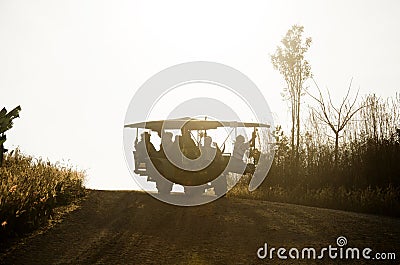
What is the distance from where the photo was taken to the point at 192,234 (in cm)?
882

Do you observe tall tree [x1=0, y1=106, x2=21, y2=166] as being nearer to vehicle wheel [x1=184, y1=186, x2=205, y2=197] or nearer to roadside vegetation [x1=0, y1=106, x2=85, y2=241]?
roadside vegetation [x1=0, y1=106, x2=85, y2=241]

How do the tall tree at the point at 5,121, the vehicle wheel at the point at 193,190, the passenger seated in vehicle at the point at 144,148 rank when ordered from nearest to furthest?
the tall tree at the point at 5,121, the vehicle wheel at the point at 193,190, the passenger seated in vehicle at the point at 144,148

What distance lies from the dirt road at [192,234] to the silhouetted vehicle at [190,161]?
11.5 ft

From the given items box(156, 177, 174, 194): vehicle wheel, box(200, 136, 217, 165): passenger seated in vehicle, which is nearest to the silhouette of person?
box(200, 136, 217, 165): passenger seated in vehicle

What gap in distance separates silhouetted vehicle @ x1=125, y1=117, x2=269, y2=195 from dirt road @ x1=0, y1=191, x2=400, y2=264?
11.5 feet

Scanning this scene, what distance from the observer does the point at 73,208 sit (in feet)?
38.5

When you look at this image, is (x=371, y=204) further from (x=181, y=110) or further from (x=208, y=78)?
(x=208, y=78)

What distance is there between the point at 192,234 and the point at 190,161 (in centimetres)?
668

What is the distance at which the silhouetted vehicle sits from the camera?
15562 millimetres

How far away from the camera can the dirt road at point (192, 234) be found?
728cm

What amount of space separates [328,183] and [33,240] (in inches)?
412

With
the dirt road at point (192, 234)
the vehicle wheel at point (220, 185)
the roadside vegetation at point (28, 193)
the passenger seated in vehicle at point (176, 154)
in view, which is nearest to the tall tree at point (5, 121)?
the roadside vegetation at point (28, 193)

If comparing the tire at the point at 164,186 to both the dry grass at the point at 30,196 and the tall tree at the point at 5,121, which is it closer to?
the dry grass at the point at 30,196

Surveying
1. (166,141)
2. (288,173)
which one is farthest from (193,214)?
(288,173)
